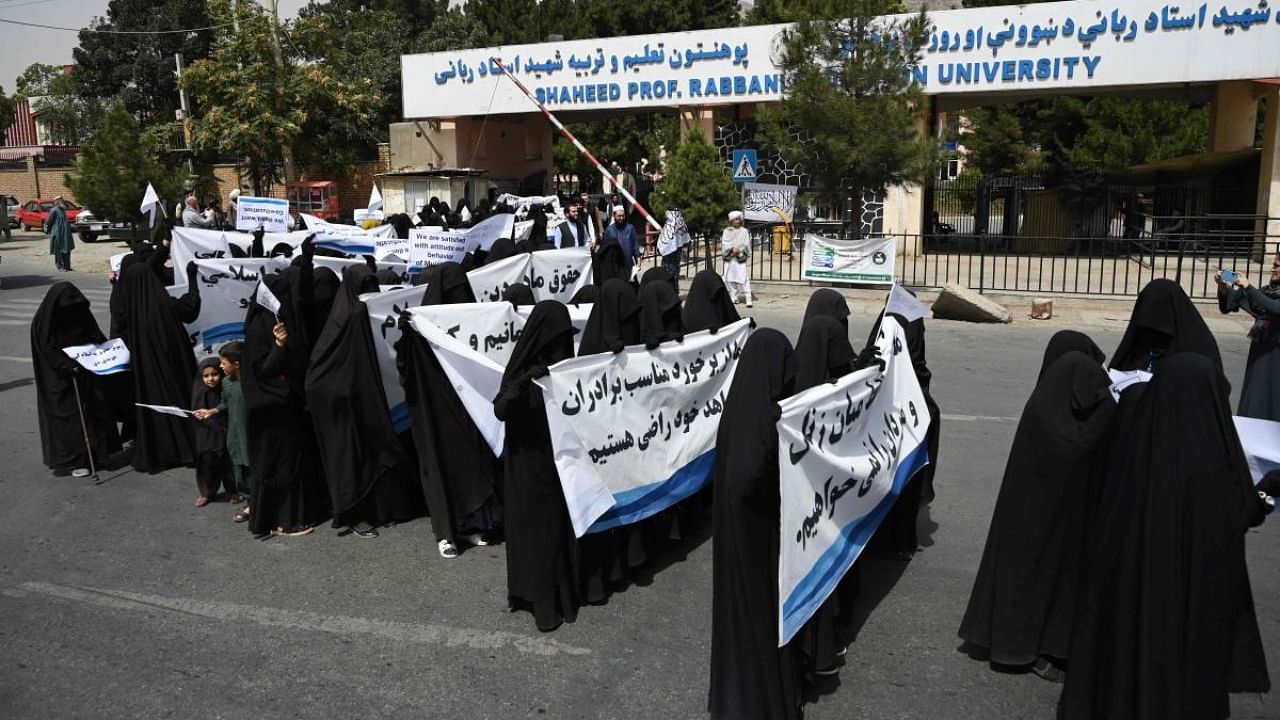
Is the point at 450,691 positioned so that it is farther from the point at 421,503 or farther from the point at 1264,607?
the point at 1264,607

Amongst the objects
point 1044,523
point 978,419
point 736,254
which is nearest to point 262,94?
point 736,254

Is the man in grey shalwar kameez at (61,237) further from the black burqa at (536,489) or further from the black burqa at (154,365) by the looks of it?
the black burqa at (536,489)

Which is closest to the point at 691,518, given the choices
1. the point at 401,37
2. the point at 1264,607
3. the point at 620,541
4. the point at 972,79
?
the point at 620,541

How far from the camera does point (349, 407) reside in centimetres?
602

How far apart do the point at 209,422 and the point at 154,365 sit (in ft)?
4.24

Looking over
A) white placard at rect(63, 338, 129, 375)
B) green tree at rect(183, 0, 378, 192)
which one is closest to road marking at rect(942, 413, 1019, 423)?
white placard at rect(63, 338, 129, 375)

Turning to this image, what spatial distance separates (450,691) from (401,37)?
1533 inches

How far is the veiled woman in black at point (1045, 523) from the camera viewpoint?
3980mm

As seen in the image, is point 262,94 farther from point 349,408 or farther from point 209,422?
point 349,408

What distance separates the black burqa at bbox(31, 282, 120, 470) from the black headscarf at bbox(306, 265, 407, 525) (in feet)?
7.84

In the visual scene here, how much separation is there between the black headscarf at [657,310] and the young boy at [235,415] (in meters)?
2.43

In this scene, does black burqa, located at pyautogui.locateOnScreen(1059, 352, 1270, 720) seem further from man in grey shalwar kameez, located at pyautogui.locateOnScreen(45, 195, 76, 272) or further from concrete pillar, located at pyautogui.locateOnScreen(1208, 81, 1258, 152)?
man in grey shalwar kameez, located at pyautogui.locateOnScreen(45, 195, 76, 272)

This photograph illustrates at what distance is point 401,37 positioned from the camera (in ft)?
130

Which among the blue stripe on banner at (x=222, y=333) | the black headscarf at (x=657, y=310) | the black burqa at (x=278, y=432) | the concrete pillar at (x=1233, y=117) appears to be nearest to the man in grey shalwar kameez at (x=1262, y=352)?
the black headscarf at (x=657, y=310)
